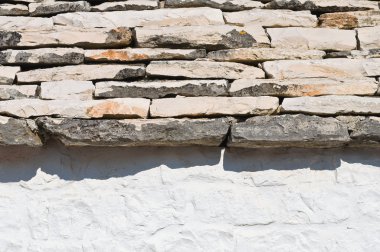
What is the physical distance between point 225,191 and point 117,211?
1.27 ft

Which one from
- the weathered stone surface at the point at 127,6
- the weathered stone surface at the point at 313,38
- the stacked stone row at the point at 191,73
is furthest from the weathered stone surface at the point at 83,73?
the weathered stone surface at the point at 313,38

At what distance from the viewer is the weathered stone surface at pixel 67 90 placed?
2.17m

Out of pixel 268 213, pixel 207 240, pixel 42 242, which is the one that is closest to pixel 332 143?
pixel 268 213

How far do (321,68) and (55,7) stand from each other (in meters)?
1.08

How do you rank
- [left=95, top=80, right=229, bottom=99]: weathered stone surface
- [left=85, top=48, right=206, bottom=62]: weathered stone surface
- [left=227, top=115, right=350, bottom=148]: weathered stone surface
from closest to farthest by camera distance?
[left=227, top=115, right=350, bottom=148]: weathered stone surface
[left=95, top=80, right=229, bottom=99]: weathered stone surface
[left=85, top=48, right=206, bottom=62]: weathered stone surface

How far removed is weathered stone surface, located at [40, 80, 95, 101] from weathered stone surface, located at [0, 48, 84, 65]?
3.8 inches

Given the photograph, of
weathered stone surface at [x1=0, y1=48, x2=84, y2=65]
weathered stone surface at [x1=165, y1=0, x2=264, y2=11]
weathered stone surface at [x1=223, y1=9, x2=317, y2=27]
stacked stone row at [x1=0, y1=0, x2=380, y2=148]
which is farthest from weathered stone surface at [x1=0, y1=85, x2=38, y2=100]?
weathered stone surface at [x1=223, y1=9, x2=317, y2=27]

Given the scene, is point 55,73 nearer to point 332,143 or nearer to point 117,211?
A: point 117,211

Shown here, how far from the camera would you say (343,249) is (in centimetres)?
212

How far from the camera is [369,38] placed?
2.40 meters

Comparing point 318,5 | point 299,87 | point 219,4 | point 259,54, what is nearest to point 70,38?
point 219,4

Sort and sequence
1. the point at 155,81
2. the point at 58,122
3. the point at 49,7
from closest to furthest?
the point at 58,122, the point at 155,81, the point at 49,7

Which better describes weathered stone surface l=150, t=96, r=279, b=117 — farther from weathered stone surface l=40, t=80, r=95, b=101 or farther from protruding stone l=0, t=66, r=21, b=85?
protruding stone l=0, t=66, r=21, b=85

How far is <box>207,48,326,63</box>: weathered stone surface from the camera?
229 centimetres
